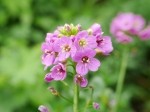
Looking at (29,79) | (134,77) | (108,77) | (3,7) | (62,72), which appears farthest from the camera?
(3,7)

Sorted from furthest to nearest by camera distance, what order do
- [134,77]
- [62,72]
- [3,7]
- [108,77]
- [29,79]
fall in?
[3,7] → [134,77] → [29,79] → [108,77] → [62,72]

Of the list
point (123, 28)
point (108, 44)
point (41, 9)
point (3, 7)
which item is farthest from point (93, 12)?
point (108, 44)

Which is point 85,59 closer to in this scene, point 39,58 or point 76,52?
point 76,52

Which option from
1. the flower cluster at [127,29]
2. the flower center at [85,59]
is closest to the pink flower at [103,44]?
the flower center at [85,59]

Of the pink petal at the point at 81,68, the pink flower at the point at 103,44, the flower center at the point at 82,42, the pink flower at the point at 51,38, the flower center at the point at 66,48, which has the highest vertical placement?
the pink flower at the point at 51,38

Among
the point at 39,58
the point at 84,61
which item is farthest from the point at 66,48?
the point at 39,58

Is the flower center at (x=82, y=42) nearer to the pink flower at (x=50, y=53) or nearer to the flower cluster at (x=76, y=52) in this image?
the flower cluster at (x=76, y=52)

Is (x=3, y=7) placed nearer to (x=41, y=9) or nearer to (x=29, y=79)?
(x=41, y=9)
